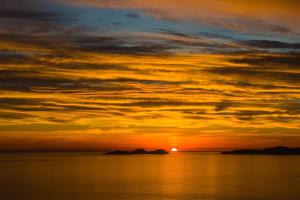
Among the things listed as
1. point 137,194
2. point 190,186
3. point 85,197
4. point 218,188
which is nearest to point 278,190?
point 218,188

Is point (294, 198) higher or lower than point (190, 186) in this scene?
lower

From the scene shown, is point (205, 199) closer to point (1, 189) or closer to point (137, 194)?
point (137, 194)

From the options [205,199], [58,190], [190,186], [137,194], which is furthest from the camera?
[190,186]

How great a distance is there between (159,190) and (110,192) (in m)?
6.70

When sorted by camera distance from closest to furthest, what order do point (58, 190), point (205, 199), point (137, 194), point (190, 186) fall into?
point (205, 199)
point (137, 194)
point (58, 190)
point (190, 186)

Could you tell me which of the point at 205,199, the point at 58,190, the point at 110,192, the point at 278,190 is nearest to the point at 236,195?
the point at 205,199

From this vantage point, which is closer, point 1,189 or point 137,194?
point 137,194

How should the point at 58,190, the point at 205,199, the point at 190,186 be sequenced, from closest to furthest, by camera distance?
1. the point at 205,199
2. the point at 58,190
3. the point at 190,186

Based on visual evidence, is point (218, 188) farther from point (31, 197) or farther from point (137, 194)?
point (31, 197)

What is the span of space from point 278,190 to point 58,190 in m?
27.0

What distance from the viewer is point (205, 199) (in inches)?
2035

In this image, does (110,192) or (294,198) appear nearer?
(294,198)

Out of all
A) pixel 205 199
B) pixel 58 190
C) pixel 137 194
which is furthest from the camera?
pixel 58 190

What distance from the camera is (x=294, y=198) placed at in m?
53.2
